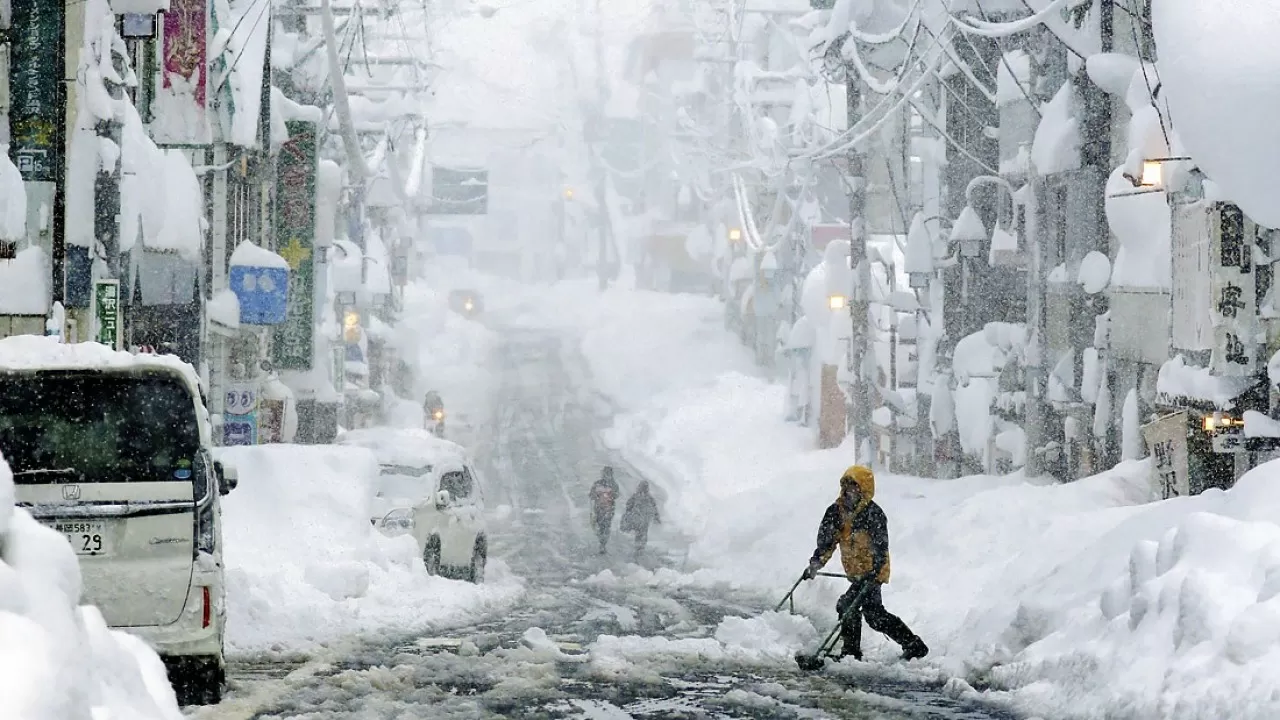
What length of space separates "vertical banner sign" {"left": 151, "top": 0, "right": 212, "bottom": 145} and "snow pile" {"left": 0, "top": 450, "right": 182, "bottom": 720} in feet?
65.6

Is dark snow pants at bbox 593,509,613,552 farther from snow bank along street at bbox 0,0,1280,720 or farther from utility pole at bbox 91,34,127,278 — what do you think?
utility pole at bbox 91,34,127,278

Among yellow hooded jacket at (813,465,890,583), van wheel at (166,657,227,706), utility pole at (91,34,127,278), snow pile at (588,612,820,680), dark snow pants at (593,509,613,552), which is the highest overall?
utility pole at (91,34,127,278)

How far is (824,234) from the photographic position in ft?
182

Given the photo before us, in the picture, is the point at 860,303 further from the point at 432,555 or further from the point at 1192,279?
the point at 432,555

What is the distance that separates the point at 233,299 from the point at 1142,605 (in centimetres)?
2246

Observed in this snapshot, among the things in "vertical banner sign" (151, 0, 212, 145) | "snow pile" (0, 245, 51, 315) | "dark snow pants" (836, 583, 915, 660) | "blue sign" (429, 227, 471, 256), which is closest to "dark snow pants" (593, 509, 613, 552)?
"vertical banner sign" (151, 0, 212, 145)

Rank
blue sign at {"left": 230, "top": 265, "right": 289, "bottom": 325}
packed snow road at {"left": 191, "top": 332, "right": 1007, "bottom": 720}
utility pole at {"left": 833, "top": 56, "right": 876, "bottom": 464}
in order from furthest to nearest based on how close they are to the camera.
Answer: utility pole at {"left": 833, "top": 56, "right": 876, "bottom": 464}
blue sign at {"left": 230, "top": 265, "right": 289, "bottom": 325}
packed snow road at {"left": 191, "top": 332, "right": 1007, "bottom": 720}

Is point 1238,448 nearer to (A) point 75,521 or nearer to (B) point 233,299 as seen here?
(A) point 75,521

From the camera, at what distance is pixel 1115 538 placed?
42.8ft

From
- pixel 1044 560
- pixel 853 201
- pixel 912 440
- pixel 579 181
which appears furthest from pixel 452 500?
pixel 579 181

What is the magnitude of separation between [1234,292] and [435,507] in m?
9.46

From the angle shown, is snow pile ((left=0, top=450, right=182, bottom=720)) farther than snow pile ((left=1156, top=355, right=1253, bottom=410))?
No

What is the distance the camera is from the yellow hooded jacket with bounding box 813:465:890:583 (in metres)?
12.5

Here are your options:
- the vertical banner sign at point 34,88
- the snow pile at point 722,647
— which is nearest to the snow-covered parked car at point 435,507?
the vertical banner sign at point 34,88
